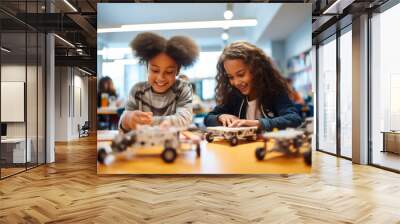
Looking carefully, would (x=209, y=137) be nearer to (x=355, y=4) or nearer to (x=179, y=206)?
(x=179, y=206)

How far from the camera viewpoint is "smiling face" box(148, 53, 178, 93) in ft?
14.4

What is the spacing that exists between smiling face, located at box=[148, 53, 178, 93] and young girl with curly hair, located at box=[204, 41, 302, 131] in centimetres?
58

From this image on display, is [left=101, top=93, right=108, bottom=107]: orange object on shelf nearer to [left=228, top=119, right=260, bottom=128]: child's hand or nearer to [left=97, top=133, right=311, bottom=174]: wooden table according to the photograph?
[left=97, top=133, right=311, bottom=174]: wooden table

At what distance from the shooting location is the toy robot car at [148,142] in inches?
170

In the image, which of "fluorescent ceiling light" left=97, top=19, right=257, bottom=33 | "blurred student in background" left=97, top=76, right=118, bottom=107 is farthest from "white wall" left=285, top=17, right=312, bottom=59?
"blurred student in background" left=97, top=76, right=118, bottom=107

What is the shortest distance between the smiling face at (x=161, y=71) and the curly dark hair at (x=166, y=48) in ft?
0.17

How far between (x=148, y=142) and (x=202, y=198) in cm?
92

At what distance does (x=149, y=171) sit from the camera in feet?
14.6

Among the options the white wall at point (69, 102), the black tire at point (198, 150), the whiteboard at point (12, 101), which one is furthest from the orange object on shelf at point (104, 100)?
the white wall at point (69, 102)

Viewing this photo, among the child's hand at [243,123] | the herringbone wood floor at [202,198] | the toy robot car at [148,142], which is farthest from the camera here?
the child's hand at [243,123]

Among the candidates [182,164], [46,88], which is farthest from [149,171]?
[46,88]

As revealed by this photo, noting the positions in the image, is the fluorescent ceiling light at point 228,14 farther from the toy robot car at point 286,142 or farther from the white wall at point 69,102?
the white wall at point 69,102

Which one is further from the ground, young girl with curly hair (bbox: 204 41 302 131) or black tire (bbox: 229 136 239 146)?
young girl with curly hair (bbox: 204 41 302 131)

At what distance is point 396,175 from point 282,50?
2993 mm
